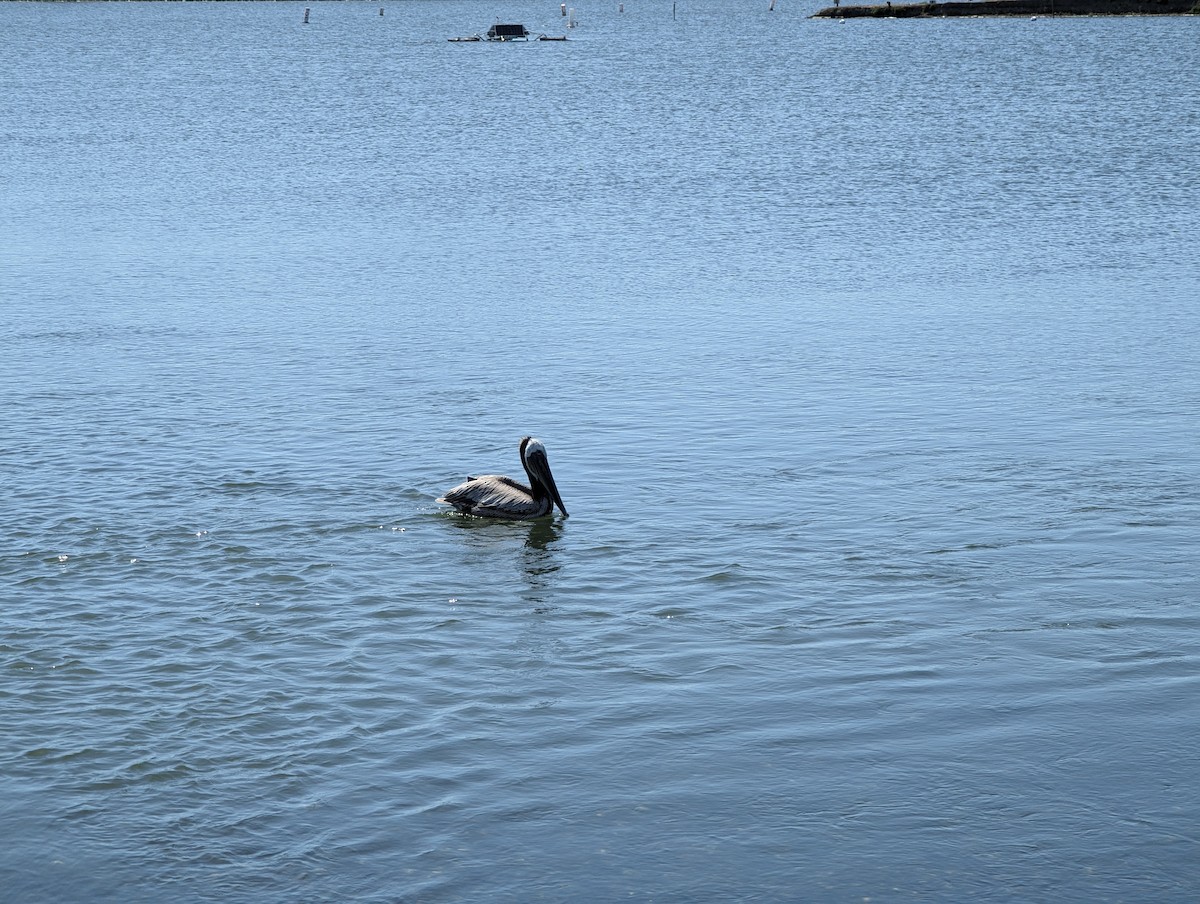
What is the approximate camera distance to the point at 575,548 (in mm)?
13492

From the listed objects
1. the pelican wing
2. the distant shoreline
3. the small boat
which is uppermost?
the distant shoreline

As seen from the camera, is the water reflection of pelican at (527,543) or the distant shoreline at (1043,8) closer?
the water reflection of pelican at (527,543)

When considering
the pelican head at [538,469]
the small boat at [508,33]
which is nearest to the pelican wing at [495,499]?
the pelican head at [538,469]

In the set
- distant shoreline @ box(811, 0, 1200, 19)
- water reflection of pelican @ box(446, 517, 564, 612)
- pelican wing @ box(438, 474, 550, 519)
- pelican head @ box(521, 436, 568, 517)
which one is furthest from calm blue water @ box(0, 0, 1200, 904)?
distant shoreline @ box(811, 0, 1200, 19)

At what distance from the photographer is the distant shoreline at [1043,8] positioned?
119 m

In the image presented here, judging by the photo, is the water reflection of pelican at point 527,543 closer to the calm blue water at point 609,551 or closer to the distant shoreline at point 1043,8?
the calm blue water at point 609,551

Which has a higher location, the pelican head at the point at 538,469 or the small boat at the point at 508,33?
the small boat at the point at 508,33

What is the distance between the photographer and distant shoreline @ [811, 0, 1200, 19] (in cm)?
11892

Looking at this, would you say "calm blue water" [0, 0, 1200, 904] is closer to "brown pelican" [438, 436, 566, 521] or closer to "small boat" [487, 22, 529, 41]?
"brown pelican" [438, 436, 566, 521]

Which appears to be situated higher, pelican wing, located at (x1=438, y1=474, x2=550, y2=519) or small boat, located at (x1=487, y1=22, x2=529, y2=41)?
small boat, located at (x1=487, y1=22, x2=529, y2=41)

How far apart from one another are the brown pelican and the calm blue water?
169 millimetres

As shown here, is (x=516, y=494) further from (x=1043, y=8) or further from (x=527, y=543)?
(x=1043, y=8)

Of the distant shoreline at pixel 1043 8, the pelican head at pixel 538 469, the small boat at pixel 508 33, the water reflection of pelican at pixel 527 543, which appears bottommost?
the water reflection of pelican at pixel 527 543

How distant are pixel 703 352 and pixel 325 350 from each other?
16.6 ft
